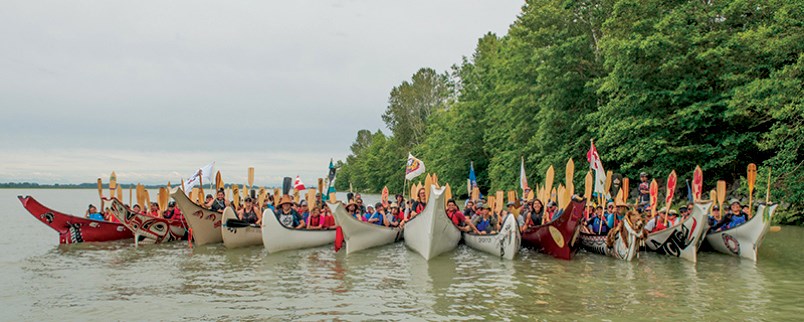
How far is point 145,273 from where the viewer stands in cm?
1256

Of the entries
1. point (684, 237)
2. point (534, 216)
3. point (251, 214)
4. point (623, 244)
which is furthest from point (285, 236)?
point (684, 237)

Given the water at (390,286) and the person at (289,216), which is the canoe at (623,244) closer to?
the water at (390,286)

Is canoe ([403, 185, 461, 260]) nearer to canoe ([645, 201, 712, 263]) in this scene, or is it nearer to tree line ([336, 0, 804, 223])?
canoe ([645, 201, 712, 263])

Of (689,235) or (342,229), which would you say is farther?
(342,229)

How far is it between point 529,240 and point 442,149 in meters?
35.9

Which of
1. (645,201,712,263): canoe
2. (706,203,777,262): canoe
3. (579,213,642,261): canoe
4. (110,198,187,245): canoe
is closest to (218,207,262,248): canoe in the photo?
(110,198,187,245): canoe

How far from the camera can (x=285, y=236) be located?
15.6 m

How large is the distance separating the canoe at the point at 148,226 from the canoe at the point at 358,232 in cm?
622

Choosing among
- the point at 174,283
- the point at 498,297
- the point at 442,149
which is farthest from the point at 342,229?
the point at 442,149

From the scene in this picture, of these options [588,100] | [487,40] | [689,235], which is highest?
[487,40]

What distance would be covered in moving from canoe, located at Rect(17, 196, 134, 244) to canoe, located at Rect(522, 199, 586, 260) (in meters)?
13.2

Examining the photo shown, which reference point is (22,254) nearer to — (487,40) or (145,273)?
(145,273)

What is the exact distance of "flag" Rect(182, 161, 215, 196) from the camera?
738 inches

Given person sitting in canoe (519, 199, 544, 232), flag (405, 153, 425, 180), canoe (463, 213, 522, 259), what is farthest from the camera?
flag (405, 153, 425, 180)
